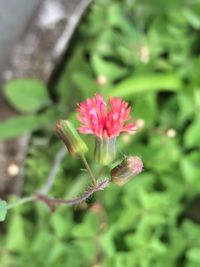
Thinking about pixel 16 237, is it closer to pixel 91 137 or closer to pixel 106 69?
pixel 91 137

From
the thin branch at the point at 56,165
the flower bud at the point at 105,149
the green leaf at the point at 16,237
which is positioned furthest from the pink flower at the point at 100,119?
the green leaf at the point at 16,237

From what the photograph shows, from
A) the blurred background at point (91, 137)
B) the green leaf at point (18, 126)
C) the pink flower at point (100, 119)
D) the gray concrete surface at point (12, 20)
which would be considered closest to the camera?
the pink flower at point (100, 119)

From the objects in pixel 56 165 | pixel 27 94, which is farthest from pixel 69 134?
pixel 27 94

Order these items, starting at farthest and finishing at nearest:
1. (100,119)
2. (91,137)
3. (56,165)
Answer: (56,165) → (91,137) → (100,119)

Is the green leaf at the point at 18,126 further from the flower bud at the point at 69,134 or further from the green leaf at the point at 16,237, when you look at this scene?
the flower bud at the point at 69,134

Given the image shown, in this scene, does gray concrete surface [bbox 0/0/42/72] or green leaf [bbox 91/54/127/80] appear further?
gray concrete surface [bbox 0/0/42/72]

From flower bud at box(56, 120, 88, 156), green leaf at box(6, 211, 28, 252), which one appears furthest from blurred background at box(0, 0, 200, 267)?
flower bud at box(56, 120, 88, 156)

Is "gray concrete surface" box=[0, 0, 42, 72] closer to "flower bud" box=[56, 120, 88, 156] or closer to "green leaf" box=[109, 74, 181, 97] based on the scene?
"green leaf" box=[109, 74, 181, 97]
